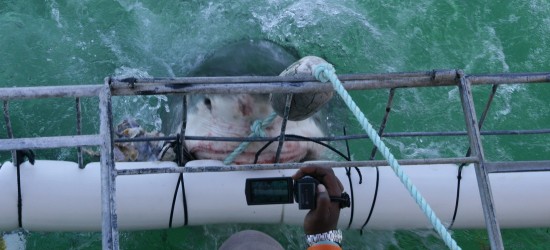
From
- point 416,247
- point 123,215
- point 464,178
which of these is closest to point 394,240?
point 416,247

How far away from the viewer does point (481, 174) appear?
2219 mm

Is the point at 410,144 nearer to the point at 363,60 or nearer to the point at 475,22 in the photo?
the point at 363,60

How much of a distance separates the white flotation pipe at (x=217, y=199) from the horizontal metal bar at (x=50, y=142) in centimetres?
109

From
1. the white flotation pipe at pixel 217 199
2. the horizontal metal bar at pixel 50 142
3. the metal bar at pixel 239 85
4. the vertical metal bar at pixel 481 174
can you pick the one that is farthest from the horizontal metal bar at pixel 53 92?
the vertical metal bar at pixel 481 174

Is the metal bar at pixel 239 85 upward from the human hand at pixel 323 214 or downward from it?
upward

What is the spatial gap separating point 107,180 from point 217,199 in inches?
51.5

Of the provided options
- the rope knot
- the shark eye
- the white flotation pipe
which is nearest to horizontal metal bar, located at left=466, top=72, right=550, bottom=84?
the rope knot

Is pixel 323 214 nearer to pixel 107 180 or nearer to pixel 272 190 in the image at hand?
pixel 272 190

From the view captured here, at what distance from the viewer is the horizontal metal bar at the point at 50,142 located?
2113 millimetres

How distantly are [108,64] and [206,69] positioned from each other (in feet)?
4.19

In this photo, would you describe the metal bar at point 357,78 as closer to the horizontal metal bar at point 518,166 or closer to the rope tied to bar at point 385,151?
the rope tied to bar at point 385,151

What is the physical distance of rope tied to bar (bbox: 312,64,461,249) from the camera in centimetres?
182

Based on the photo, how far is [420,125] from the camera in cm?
523

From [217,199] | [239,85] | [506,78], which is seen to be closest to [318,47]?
[217,199]
